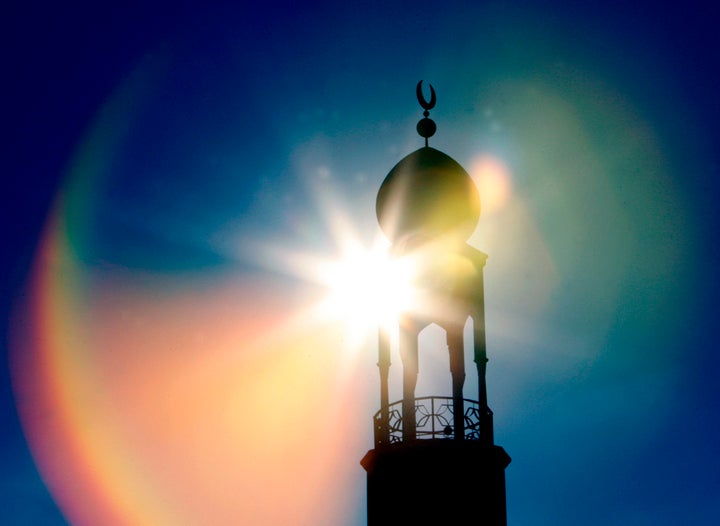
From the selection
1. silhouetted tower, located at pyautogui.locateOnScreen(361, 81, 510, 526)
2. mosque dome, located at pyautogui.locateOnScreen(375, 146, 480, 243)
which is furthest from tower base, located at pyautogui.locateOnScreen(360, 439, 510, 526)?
mosque dome, located at pyautogui.locateOnScreen(375, 146, 480, 243)

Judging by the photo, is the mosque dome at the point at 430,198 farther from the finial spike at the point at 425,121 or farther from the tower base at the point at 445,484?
the tower base at the point at 445,484

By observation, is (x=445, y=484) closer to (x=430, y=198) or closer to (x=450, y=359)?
(x=450, y=359)

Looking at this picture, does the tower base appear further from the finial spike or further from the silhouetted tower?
the finial spike

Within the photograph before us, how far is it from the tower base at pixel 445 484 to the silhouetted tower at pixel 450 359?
0.8 inches

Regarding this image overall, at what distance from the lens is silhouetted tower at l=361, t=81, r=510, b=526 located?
58.4 ft

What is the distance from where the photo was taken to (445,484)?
17.8m

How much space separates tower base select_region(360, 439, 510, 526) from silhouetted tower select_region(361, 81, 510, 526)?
21 mm

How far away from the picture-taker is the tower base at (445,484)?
17766mm

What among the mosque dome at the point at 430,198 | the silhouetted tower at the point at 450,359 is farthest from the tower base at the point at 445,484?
the mosque dome at the point at 430,198

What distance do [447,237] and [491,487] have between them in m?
5.65

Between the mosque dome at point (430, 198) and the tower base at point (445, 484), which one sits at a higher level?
the mosque dome at point (430, 198)

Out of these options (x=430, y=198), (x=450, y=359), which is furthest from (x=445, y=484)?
(x=430, y=198)

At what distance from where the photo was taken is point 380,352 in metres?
20.2

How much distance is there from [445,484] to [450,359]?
2.86 meters
